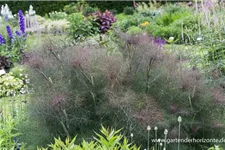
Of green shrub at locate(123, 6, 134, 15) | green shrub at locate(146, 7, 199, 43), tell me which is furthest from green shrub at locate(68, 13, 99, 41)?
green shrub at locate(123, 6, 134, 15)

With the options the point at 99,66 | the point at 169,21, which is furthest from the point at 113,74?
the point at 169,21

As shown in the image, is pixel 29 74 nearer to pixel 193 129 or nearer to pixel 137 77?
pixel 137 77

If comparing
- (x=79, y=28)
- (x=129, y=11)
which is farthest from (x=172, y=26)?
(x=129, y=11)

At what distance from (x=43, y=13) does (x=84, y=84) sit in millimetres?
15155

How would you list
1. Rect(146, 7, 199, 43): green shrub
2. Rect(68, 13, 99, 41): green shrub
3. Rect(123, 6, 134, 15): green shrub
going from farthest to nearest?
Rect(123, 6, 134, 15): green shrub, Rect(68, 13, 99, 41): green shrub, Rect(146, 7, 199, 43): green shrub

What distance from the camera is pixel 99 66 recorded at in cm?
292

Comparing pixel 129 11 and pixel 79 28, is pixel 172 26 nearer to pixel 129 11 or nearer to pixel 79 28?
pixel 79 28

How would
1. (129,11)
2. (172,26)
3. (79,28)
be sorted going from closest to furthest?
1. (79,28)
2. (172,26)
3. (129,11)

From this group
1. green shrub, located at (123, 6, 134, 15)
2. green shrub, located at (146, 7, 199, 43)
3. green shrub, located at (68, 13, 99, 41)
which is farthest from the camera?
green shrub, located at (123, 6, 134, 15)

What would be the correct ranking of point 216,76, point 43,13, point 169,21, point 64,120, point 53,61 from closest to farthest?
point 64,120, point 53,61, point 216,76, point 169,21, point 43,13

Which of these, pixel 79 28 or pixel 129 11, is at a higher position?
pixel 79 28

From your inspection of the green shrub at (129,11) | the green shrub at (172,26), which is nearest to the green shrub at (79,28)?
the green shrub at (172,26)

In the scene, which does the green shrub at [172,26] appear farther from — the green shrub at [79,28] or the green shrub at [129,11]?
the green shrub at [129,11]

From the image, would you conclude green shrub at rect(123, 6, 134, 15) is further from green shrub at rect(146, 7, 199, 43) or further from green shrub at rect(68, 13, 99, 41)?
green shrub at rect(68, 13, 99, 41)
